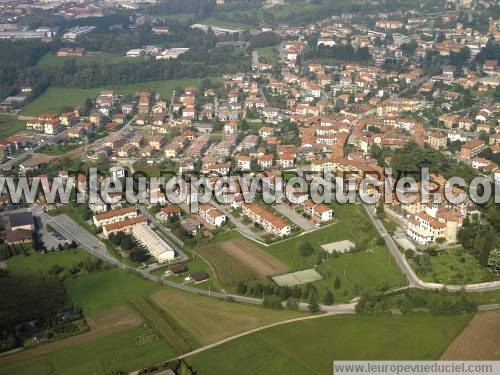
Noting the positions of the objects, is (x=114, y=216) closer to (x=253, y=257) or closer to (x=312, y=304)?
(x=253, y=257)

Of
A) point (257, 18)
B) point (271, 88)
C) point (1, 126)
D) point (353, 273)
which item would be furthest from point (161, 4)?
point (353, 273)

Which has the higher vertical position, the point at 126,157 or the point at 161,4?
the point at 161,4

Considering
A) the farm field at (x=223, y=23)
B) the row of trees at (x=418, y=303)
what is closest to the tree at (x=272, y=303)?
the row of trees at (x=418, y=303)

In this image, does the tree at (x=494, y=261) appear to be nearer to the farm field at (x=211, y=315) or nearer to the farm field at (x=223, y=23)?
the farm field at (x=211, y=315)

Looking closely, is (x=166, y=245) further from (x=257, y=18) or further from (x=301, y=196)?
(x=257, y=18)

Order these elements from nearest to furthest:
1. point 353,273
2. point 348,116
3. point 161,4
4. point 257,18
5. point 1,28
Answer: point 353,273 → point 348,116 → point 1,28 → point 257,18 → point 161,4

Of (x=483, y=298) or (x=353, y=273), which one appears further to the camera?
(x=353, y=273)

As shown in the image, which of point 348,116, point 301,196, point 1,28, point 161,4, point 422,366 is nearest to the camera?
point 422,366
